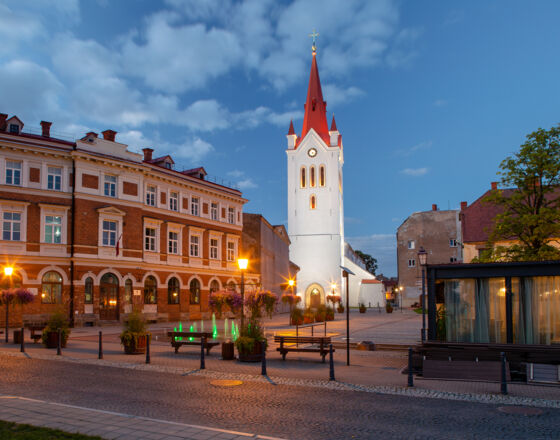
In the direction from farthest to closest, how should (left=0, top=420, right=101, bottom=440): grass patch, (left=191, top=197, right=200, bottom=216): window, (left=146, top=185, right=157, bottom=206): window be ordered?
(left=191, top=197, right=200, bottom=216): window < (left=146, top=185, right=157, bottom=206): window < (left=0, top=420, right=101, bottom=440): grass patch

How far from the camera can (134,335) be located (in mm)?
18906

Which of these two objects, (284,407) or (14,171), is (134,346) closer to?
(284,407)

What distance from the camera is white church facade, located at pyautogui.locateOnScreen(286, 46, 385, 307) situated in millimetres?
84250

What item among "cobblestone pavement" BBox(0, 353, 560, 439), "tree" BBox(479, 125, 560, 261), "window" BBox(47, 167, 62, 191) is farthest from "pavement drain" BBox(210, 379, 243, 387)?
"window" BBox(47, 167, 62, 191)

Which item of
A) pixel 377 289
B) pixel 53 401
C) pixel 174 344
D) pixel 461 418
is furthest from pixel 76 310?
pixel 377 289

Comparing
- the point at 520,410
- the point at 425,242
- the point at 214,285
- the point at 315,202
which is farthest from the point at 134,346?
the point at 315,202

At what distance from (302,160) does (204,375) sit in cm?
7355

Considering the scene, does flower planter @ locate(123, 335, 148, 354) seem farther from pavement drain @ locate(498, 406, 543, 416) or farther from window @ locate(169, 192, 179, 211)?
window @ locate(169, 192, 179, 211)

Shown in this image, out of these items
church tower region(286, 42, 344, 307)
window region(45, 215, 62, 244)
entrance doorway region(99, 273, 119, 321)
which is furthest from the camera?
church tower region(286, 42, 344, 307)

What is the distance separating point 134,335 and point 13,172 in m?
20.2

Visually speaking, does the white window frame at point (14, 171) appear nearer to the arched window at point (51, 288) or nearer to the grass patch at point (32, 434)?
the arched window at point (51, 288)

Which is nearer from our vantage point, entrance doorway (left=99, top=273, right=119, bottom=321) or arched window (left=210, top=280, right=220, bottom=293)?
entrance doorway (left=99, top=273, right=119, bottom=321)

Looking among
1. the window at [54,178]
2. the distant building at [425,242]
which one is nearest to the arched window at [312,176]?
the distant building at [425,242]

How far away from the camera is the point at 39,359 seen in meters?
17.1
